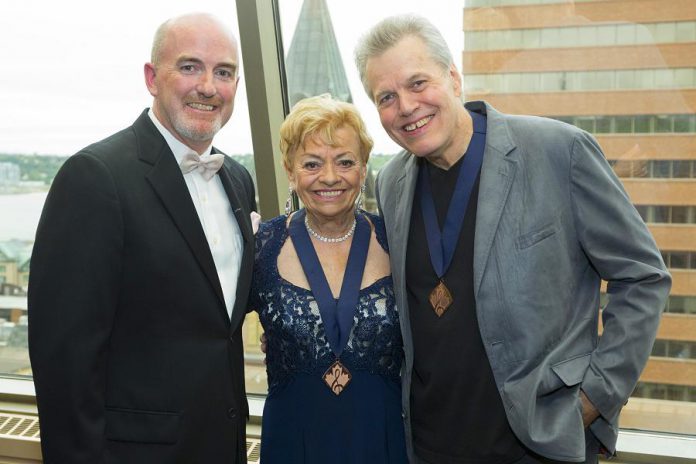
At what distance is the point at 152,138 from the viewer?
6.59 ft

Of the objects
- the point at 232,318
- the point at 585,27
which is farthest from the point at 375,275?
the point at 585,27

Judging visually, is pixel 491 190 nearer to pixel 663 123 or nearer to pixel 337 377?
pixel 337 377

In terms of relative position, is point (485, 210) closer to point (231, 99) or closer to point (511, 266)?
point (511, 266)

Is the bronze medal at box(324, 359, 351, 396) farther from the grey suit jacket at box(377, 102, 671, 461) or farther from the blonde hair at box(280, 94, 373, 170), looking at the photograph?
the blonde hair at box(280, 94, 373, 170)

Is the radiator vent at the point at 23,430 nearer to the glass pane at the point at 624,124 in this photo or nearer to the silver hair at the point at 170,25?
the silver hair at the point at 170,25

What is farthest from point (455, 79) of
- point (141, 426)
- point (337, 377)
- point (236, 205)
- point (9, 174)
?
point (9, 174)

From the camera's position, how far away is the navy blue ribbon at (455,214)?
80.0 inches

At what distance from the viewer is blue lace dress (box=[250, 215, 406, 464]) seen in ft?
7.39

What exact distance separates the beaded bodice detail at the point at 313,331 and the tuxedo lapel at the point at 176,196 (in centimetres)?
34

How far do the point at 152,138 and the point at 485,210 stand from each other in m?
0.96

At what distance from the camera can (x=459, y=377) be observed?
202 centimetres

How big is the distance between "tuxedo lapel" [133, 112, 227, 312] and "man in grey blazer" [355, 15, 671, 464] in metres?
0.60

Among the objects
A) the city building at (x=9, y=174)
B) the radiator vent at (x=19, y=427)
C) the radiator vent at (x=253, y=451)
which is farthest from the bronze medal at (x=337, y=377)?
the city building at (x=9, y=174)

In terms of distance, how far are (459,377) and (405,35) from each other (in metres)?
1.00
